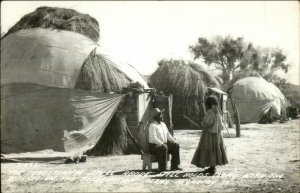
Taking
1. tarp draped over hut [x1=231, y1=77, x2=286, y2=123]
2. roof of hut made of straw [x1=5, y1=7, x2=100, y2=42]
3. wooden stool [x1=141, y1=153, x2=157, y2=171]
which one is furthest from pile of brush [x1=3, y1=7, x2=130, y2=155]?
tarp draped over hut [x1=231, y1=77, x2=286, y2=123]

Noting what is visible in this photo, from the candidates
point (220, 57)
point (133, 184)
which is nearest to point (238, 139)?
point (220, 57)

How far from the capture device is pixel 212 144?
23.1 feet

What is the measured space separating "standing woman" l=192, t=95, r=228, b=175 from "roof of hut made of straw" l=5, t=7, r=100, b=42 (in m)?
3.43

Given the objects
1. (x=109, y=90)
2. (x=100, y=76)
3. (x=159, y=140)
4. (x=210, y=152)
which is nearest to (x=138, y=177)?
(x=159, y=140)

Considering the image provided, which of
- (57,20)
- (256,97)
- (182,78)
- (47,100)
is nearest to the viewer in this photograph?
(47,100)

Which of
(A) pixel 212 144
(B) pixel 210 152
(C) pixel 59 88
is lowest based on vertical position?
(B) pixel 210 152

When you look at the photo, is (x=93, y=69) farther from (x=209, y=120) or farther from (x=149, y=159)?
(x=209, y=120)

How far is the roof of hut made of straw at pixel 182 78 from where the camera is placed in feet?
51.3

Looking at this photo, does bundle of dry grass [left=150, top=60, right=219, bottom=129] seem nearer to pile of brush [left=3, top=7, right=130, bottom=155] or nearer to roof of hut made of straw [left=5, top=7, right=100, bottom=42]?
pile of brush [left=3, top=7, right=130, bottom=155]

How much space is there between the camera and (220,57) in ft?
37.4

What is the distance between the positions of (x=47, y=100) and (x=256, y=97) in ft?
50.1

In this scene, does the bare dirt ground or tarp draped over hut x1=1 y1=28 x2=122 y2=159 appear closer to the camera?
the bare dirt ground

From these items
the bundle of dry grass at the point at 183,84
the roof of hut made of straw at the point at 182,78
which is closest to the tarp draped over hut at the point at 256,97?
the bundle of dry grass at the point at 183,84

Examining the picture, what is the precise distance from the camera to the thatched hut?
7.65 meters
